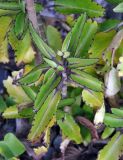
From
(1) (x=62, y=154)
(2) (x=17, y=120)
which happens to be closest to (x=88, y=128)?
(1) (x=62, y=154)

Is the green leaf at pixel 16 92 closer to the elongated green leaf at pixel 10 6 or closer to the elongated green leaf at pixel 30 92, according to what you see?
the elongated green leaf at pixel 30 92

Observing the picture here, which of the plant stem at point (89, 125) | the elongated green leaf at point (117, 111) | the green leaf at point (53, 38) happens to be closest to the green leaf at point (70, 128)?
the plant stem at point (89, 125)

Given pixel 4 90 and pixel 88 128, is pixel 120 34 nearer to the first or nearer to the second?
pixel 88 128

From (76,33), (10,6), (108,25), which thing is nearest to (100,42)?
(108,25)

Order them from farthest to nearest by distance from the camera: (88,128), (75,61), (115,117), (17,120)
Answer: (17,120) → (88,128) → (115,117) → (75,61)

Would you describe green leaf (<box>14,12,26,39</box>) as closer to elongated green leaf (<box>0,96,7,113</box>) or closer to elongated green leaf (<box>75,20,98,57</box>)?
elongated green leaf (<box>75,20,98,57</box>)

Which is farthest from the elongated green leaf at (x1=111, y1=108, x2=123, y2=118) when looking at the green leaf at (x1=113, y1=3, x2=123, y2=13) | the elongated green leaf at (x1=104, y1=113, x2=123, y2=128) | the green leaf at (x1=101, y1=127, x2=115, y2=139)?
the green leaf at (x1=113, y1=3, x2=123, y2=13)

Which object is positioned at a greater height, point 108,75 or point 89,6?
point 89,6

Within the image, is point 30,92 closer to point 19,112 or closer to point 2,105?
point 19,112
